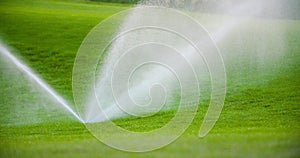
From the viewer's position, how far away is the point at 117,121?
27.2 ft

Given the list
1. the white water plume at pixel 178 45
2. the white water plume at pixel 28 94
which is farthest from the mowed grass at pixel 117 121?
the white water plume at pixel 178 45

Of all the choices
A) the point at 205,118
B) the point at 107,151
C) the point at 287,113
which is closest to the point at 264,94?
the point at 287,113

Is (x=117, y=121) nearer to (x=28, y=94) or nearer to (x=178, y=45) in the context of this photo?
(x=28, y=94)

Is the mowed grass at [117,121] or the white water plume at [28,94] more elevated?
the mowed grass at [117,121]

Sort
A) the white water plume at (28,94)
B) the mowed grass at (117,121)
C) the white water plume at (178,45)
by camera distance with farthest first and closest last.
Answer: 1. the white water plume at (178,45)
2. the white water plume at (28,94)
3. the mowed grass at (117,121)

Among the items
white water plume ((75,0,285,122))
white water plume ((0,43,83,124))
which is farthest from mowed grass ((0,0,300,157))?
white water plume ((75,0,285,122))

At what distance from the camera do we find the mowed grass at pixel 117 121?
286 inches

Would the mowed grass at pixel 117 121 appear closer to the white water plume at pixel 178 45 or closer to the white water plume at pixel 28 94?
the white water plume at pixel 28 94

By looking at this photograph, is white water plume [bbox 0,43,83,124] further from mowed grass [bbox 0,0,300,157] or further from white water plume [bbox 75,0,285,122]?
white water plume [bbox 75,0,285,122]

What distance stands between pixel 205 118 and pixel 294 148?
1.54 meters

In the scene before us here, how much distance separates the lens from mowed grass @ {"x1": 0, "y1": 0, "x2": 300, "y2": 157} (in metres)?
7.26

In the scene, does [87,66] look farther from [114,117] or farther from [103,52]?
[114,117]

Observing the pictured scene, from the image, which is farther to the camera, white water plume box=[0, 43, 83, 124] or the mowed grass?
white water plume box=[0, 43, 83, 124]

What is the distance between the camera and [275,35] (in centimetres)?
999
